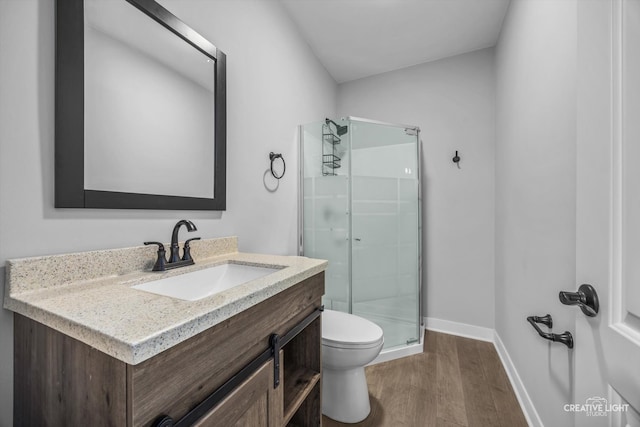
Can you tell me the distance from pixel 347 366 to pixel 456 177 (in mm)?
1971

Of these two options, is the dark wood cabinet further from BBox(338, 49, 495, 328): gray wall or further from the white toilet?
BBox(338, 49, 495, 328): gray wall

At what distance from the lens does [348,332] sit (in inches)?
59.5

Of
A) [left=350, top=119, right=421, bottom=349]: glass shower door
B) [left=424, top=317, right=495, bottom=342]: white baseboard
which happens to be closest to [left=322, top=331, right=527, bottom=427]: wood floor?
[left=424, top=317, right=495, bottom=342]: white baseboard

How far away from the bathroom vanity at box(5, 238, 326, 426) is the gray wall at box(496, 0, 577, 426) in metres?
1.11

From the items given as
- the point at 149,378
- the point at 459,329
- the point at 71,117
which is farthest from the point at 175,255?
the point at 459,329

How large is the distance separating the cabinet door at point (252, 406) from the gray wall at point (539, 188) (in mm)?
1109

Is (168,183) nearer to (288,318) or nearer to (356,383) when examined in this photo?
(288,318)

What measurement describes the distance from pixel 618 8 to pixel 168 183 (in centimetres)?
142

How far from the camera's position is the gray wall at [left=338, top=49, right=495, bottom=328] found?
7.99 feet

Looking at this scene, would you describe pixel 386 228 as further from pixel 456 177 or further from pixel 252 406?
pixel 252 406

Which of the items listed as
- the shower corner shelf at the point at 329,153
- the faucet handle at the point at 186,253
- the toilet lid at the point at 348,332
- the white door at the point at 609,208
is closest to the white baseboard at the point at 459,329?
the toilet lid at the point at 348,332

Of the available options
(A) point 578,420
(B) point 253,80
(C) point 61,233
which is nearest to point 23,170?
(C) point 61,233

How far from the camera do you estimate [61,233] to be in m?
0.81

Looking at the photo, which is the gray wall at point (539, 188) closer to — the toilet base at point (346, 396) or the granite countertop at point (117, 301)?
the toilet base at point (346, 396)
